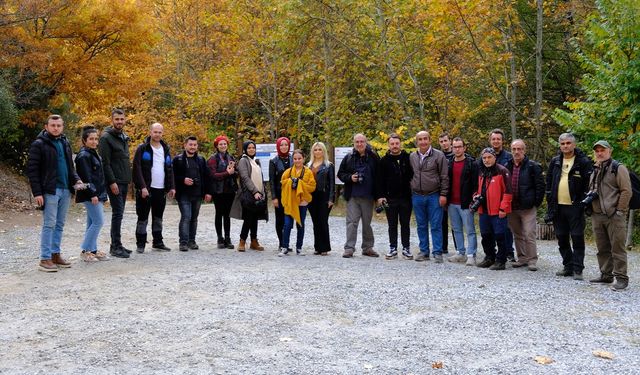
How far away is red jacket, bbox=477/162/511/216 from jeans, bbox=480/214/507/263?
133mm

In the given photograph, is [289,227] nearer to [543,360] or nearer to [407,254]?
[407,254]

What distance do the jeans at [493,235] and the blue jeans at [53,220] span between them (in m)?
5.56

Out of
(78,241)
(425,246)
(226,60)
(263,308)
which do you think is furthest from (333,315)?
(226,60)

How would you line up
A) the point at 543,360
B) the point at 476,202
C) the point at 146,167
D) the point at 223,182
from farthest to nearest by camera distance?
the point at 223,182 → the point at 146,167 → the point at 476,202 → the point at 543,360

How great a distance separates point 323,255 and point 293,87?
13.0 m

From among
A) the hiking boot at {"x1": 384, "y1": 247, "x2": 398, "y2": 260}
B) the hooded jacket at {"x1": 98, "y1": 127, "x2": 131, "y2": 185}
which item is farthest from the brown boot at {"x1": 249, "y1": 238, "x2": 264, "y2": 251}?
the hooded jacket at {"x1": 98, "y1": 127, "x2": 131, "y2": 185}

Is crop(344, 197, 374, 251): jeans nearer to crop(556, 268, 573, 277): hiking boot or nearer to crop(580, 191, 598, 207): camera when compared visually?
crop(556, 268, 573, 277): hiking boot

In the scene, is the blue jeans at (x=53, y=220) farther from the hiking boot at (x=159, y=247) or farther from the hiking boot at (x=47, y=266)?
the hiking boot at (x=159, y=247)

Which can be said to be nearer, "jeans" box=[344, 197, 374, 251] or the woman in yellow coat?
the woman in yellow coat

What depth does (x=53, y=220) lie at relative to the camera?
25.0 feet

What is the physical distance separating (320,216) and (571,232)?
3.64 metres

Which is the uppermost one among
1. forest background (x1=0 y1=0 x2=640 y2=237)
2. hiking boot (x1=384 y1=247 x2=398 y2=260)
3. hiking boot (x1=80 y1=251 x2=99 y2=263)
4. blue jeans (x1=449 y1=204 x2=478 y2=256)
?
forest background (x1=0 y1=0 x2=640 y2=237)

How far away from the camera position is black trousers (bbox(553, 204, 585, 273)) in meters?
7.74

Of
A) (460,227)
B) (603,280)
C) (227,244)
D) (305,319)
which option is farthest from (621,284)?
(227,244)
